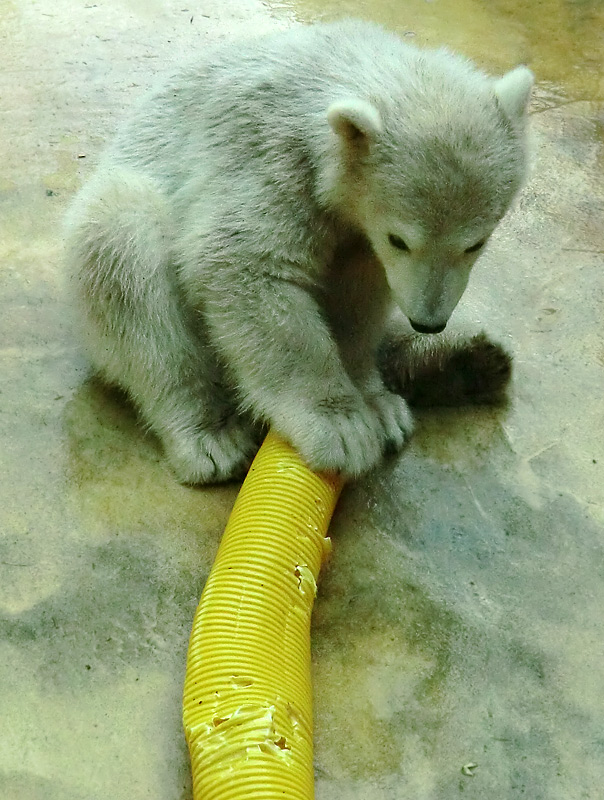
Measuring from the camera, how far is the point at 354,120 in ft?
10.2

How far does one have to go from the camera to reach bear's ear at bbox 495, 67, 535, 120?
3.37m

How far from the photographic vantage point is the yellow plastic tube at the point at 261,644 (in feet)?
8.27

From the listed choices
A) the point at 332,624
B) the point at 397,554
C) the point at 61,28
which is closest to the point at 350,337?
the point at 397,554

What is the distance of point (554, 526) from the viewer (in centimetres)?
376

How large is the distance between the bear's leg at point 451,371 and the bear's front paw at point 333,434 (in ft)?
2.12

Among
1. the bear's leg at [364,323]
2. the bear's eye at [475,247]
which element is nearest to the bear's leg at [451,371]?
the bear's leg at [364,323]

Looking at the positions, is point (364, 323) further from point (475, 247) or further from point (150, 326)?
point (150, 326)

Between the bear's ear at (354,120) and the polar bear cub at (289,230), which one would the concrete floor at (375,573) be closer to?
the polar bear cub at (289,230)

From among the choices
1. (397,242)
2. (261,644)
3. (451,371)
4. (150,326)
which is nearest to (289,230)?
(397,242)

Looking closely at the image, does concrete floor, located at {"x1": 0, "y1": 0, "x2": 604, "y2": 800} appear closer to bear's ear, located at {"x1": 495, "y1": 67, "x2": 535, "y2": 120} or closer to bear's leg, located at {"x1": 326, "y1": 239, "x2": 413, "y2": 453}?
bear's leg, located at {"x1": 326, "y1": 239, "x2": 413, "y2": 453}

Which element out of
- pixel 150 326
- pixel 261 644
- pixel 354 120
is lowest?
pixel 261 644

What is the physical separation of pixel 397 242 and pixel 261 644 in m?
1.67

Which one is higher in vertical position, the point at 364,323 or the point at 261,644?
the point at 364,323

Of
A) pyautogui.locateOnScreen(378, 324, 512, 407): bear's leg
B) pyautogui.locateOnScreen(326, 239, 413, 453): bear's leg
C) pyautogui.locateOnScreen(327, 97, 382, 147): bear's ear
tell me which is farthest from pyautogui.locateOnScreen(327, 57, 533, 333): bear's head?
pyautogui.locateOnScreen(378, 324, 512, 407): bear's leg
